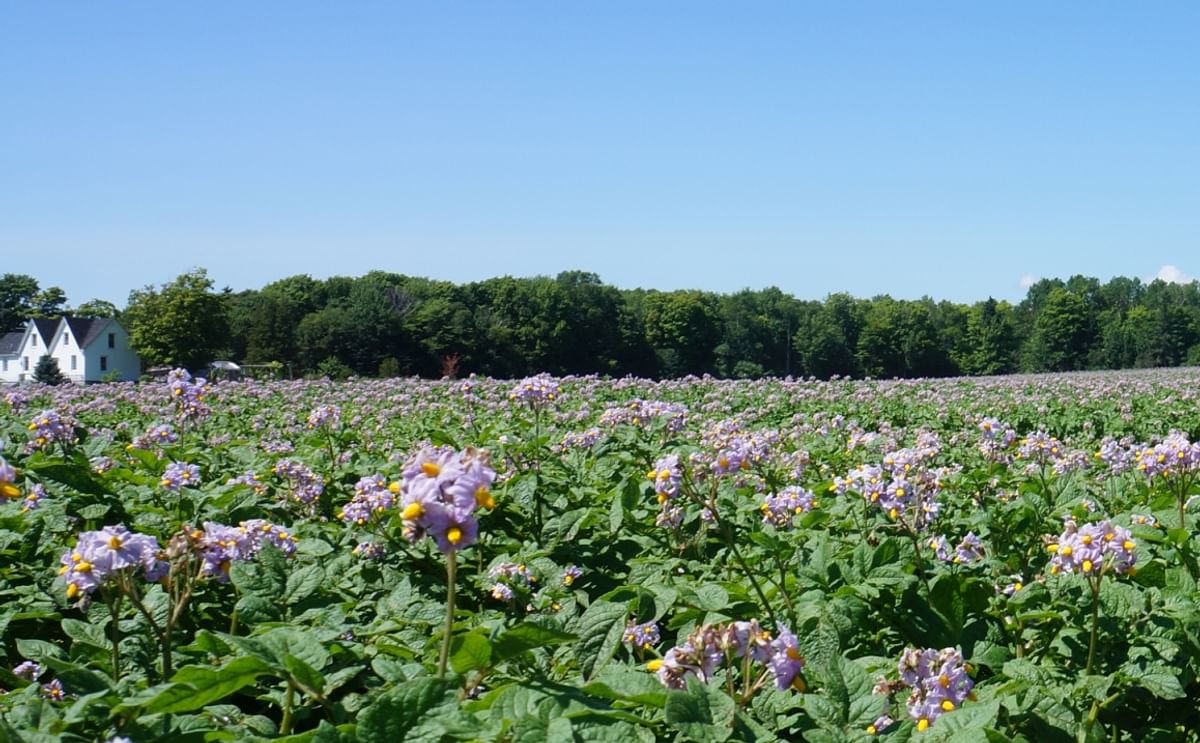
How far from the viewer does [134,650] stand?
2.41m

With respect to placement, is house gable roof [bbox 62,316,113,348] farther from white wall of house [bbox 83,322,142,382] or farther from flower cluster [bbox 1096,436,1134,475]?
flower cluster [bbox 1096,436,1134,475]

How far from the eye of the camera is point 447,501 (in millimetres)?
1637

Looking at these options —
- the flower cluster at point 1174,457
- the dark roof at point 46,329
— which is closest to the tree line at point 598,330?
the dark roof at point 46,329

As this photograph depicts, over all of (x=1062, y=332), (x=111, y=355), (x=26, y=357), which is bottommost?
(x=26, y=357)

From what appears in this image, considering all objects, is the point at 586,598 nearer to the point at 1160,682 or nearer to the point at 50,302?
the point at 1160,682

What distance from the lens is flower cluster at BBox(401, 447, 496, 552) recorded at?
1.61 meters

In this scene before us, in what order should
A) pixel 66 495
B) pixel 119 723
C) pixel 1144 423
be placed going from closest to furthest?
pixel 119 723 < pixel 66 495 < pixel 1144 423

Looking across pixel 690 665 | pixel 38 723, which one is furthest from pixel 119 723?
pixel 690 665

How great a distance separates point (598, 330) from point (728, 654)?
77998mm

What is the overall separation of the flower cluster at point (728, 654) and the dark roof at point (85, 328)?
255 ft

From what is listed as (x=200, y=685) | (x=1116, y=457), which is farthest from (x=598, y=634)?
(x=1116, y=457)

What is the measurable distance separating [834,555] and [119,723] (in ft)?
7.87

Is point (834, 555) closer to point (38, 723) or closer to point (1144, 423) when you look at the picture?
point (38, 723)

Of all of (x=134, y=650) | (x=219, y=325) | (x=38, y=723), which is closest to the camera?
(x=38, y=723)
